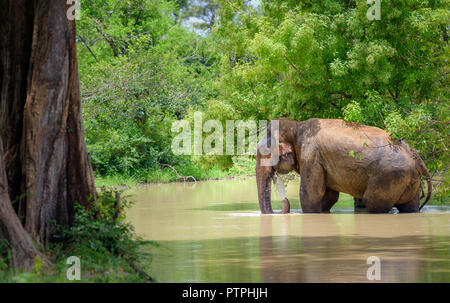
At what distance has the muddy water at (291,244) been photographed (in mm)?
9695

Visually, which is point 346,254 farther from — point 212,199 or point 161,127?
point 161,127

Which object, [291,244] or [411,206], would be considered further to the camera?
[411,206]

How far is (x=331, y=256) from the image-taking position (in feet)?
36.9

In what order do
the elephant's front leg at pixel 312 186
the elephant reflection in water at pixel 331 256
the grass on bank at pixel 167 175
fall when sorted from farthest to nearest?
the grass on bank at pixel 167 175 → the elephant's front leg at pixel 312 186 → the elephant reflection in water at pixel 331 256

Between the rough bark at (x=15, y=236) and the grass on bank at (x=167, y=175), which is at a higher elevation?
the rough bark at (x=15, y=236)

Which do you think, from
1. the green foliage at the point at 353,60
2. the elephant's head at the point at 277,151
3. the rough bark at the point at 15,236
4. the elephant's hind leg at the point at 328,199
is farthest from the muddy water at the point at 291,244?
the green foliage at the point at 353,60

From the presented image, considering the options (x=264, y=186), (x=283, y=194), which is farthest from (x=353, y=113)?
(x=264, y=186)

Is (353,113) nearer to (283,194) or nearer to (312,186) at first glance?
(312,186)

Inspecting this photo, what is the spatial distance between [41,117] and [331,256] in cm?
453

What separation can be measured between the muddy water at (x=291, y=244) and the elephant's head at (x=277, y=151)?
114 centimetres

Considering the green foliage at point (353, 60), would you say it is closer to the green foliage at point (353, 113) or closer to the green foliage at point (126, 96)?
the green foliage at point (353, 113)

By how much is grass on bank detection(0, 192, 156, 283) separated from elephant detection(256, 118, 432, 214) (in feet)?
29.5

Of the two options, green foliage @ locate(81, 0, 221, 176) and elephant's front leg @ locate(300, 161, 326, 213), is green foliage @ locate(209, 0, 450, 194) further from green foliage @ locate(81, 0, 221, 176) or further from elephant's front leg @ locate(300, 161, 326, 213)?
green foliage @ locate(81, 0, 221, 176)

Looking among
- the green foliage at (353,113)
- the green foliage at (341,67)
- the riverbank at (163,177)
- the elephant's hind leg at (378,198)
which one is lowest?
the riverbank at (163,177)
